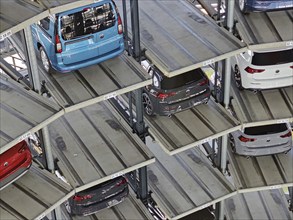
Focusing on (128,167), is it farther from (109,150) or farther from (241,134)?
(241,134)

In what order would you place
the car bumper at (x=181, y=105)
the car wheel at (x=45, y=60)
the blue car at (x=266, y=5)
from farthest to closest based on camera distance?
1. the car bumper at (x=181, y=105)
2. the blue car at (x=266, y=5)
3. the car wheel at (x=45, y=60)

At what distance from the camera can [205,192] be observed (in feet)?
51.0

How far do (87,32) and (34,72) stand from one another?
148 cm

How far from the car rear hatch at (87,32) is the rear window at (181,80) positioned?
159 cm

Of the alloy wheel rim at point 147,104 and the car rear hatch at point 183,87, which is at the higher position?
the car rear hatch at point 183,87

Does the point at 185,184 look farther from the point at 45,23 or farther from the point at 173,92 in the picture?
the point at 45,23

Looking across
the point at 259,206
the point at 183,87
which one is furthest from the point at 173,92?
the point at 259,206

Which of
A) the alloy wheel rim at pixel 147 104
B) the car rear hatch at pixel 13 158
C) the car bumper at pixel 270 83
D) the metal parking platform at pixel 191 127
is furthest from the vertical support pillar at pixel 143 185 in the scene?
the car bumper at pixel 270 83

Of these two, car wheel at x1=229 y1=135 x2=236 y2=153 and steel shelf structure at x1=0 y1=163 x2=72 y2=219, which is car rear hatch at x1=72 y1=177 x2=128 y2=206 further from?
car wheel at x1=229 y1=135 x2=236 y2=153

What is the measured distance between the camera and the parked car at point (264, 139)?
625 inches

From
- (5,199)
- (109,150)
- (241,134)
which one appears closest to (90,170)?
(109,150)

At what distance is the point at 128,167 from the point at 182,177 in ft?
7.37

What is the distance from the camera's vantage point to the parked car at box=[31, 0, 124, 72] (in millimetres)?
13336

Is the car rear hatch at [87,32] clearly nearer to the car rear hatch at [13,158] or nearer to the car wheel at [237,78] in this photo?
the car rear hatch at [13,158]
